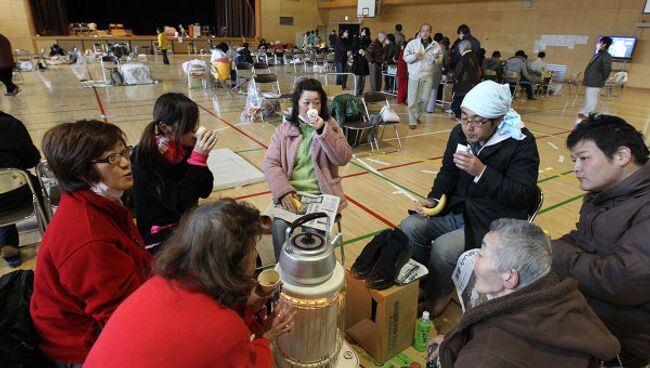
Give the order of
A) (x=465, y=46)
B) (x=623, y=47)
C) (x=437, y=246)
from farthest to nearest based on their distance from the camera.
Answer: (x=623, y=47)
(x=465, y=46)
(x=437, y=246)

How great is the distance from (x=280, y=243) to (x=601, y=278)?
1793 mm

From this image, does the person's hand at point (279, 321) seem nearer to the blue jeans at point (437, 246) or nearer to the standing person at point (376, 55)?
the blue jeans at point (437, 246)

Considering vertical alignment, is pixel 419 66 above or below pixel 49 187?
above

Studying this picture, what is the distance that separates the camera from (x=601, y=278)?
5.12 feet

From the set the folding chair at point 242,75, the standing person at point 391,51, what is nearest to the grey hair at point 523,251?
the folding chair at point 242,75

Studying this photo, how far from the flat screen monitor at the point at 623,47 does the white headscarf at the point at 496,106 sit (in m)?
13.9

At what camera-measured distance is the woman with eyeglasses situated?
132 centimetres

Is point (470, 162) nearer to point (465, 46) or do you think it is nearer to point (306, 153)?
point (306, 153)

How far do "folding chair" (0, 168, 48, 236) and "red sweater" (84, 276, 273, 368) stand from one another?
2.19 m

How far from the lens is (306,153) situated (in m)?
2.75

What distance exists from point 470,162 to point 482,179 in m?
0.14

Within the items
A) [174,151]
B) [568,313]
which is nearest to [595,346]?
[568,313]

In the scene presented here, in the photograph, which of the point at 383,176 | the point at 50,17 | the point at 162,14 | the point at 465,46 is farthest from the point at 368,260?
the point at 162,14

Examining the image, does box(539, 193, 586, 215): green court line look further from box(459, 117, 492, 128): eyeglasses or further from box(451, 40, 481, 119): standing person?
box(451, 40, 481, 119): standing person
